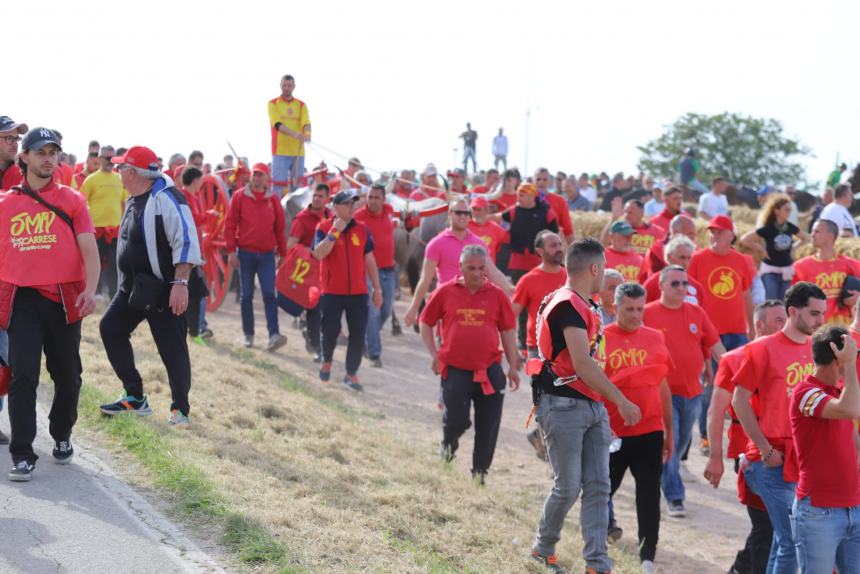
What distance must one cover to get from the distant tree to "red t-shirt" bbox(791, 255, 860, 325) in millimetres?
42774

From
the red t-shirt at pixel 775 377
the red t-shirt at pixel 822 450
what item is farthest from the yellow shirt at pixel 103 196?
the red t-shirt at pixel 822 450

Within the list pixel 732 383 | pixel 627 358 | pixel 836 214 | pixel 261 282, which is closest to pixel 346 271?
pixel 261 282

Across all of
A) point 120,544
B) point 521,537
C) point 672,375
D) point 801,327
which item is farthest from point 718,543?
point 120,544

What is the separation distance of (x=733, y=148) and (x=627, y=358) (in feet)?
158

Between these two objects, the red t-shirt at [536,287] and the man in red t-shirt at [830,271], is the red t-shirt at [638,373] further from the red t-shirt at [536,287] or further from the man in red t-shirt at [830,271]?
the man in red t-shirt at [830,271]

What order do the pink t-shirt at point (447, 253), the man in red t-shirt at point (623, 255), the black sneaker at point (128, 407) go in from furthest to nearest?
the pink t-shirt at point (447, 253) < the man in red t-shirt at point (623, 255) < the black sneaker at point (128, 407)

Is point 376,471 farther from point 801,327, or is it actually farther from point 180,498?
point 801,327

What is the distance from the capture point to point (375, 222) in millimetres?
13477

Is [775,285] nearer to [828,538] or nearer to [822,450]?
[822,450]

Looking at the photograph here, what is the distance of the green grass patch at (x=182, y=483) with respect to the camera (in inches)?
224

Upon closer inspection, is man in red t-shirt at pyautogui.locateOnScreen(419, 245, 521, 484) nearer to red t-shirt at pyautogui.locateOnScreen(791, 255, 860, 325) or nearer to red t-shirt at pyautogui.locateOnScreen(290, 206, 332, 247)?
red t-shirt at pyautogui.locateOnScreen(791, 255, 860, 325)

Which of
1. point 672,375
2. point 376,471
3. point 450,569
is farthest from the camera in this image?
point 672,375

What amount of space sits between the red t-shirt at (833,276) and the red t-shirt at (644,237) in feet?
9.48

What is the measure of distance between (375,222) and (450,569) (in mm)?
7810
